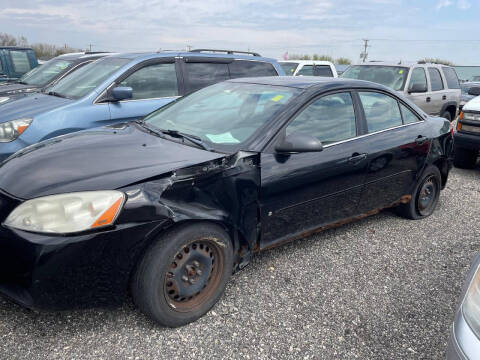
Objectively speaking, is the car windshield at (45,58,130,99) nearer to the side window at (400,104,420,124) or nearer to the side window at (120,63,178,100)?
the side window at (120,63,178,100)

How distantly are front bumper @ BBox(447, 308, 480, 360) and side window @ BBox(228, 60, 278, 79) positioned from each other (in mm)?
4940

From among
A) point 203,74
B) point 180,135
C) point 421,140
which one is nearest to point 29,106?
point 203,74

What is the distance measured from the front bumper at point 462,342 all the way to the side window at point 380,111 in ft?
6.88

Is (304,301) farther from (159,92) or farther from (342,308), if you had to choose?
(159,92)

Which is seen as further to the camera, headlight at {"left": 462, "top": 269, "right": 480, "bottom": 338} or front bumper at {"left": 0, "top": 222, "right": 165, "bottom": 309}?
front bumper at {"left": 0, "top": 222, "right": 165, "bottom": 309}

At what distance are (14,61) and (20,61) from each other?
17 cm

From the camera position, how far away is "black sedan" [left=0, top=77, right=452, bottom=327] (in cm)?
204

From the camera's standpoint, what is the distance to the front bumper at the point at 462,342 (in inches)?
59.9

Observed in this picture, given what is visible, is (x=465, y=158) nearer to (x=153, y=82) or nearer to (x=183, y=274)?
(x=153, y=82)

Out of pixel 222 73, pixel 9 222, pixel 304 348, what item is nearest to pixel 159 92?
pixel 222 73

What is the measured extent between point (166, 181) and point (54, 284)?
797 mm

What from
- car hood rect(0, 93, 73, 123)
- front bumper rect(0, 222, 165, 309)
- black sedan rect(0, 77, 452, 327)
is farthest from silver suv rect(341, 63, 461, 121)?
front bumper rect(0, 222, 165, 309)

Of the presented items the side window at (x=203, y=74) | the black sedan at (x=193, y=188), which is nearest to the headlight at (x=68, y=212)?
the black sedan at (x=193, y=188)

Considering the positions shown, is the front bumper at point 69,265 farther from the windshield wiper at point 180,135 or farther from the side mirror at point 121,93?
the side mirror at point 121,93
